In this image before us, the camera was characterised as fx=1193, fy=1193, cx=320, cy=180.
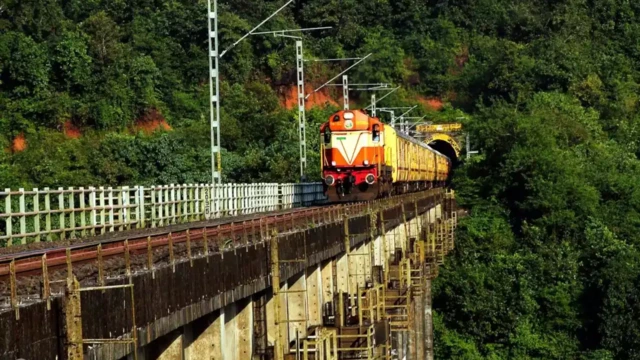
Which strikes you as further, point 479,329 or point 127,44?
point 127,44

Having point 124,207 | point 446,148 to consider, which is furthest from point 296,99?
point 124,207

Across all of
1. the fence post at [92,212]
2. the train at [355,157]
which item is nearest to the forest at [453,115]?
the train at [355,157]

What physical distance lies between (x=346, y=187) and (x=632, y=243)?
72.1 ft

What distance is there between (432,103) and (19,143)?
46.4 m

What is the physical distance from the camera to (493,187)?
2454 inches

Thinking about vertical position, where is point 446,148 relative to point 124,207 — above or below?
above

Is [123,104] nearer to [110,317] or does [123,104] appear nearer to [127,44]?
[127,44]

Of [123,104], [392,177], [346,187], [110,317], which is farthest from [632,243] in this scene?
[110,317]

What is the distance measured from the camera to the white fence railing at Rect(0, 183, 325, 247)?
70.1ft

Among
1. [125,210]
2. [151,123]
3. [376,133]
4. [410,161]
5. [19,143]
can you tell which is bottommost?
[125,210]

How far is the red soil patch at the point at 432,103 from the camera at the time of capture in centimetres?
10075

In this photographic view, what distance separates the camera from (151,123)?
73375mm

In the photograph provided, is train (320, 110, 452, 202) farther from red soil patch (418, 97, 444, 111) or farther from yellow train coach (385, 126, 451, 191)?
red soil patch (418, 97, 444, 111)

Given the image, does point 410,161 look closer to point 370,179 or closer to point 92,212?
point 370,179
